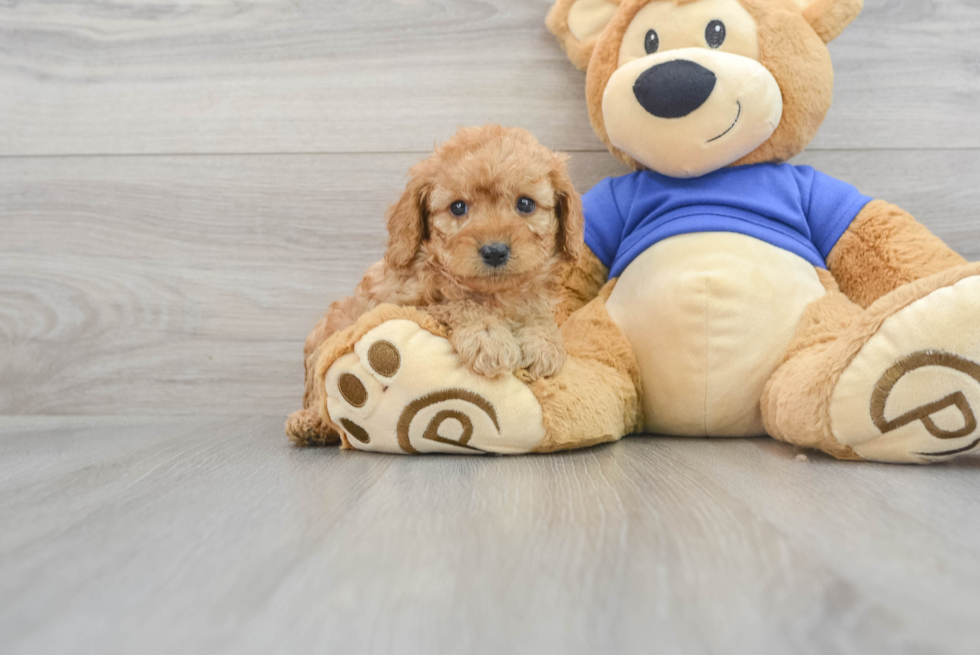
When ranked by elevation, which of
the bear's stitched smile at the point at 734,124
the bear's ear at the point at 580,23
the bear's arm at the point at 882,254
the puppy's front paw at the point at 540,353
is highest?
the bear's ear at the point at 580,23

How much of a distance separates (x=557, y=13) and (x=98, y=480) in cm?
100

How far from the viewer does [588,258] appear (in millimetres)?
1181

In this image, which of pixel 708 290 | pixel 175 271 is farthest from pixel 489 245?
pixel 175 271

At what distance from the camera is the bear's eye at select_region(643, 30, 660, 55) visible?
1.08 meters

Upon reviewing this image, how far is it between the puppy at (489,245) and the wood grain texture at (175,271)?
0.42m

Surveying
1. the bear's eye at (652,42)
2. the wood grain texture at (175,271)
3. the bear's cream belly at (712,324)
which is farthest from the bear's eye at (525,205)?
the wood grain texture at (175,271)

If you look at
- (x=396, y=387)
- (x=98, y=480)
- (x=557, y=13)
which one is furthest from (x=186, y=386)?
(x=557, y=13)

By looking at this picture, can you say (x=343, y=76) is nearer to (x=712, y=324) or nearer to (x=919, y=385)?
(x=712, y=324)

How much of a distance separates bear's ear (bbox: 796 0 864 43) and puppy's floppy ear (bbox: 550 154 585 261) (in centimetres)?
47

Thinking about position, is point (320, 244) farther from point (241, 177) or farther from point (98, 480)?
point (98, 480)

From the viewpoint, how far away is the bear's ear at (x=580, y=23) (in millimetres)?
1173

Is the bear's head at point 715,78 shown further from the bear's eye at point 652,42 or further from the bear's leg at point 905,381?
the bear's leg at point 905,381

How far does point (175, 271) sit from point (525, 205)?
803 millimetres

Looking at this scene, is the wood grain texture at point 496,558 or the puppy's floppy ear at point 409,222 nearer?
the wood grain texture at point 496,558
